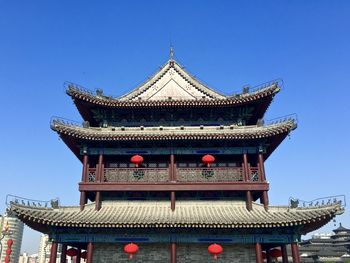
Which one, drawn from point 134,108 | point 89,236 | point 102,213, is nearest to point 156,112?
point 134,108

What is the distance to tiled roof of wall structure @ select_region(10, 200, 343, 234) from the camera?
48.5ft

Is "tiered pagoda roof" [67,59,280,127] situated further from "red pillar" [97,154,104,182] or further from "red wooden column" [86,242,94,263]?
"red wooden column" [86,242,94,263]

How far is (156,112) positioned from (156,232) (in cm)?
710

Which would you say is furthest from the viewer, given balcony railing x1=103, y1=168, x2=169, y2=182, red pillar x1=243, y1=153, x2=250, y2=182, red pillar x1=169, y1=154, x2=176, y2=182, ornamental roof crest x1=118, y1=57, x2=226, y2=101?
ornamental roof crest x1=118, y1=57, x2=226, y2=101

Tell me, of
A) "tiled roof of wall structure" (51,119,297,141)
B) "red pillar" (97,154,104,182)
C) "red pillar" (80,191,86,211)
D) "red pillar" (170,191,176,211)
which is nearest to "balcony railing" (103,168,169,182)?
"red pillar" (97,154,104,182)

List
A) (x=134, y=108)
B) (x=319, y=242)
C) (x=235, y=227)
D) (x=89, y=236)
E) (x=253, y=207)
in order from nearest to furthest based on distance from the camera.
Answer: (x=235, y=227) → (x=89, y=236) → (x=253, y=207) → (x=134, y=108) → (x=319, y=242)

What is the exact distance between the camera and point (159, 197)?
58.6 ft

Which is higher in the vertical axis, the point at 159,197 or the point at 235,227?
the point at 159,197

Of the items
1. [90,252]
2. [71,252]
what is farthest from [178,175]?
[71,252]

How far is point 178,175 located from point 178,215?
7.78 feet

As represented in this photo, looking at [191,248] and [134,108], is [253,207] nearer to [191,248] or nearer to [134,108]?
[191,248]

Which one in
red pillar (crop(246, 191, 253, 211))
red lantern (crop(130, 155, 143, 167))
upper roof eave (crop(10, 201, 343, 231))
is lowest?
upper roof eave (crop(10, 201, 343, 231))

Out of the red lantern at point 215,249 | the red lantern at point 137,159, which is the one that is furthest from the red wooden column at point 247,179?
the red lantern at point 137,159

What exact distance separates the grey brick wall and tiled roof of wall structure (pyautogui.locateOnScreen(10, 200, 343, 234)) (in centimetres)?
161
